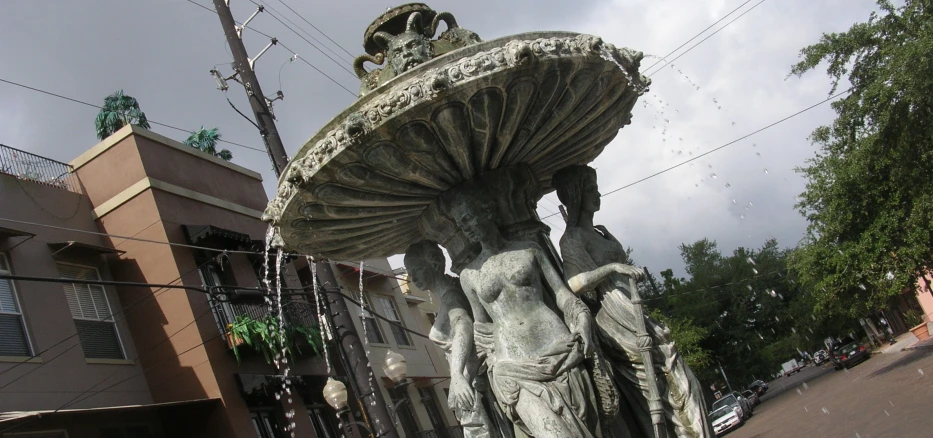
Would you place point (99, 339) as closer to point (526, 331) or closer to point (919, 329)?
point (526, 331)

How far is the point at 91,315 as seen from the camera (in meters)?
17.0

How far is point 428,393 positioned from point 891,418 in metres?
17.0

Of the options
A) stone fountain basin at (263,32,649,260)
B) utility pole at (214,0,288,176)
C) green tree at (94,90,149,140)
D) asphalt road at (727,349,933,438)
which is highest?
green tree at (94,90,149,140)

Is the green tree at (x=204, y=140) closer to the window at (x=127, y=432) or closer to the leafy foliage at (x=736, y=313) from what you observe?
the window at (x=127, y=432)

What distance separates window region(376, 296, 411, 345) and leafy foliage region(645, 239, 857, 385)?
711 inches

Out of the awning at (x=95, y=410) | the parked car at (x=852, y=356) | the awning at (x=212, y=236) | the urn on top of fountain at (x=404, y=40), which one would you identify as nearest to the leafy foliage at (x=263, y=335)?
the awning at (x=95, y=410)

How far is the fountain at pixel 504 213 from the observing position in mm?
5344

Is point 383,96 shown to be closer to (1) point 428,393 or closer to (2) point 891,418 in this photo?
(2) point 891,418

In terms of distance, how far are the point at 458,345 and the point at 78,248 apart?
13585mm

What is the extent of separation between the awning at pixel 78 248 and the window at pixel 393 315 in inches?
484

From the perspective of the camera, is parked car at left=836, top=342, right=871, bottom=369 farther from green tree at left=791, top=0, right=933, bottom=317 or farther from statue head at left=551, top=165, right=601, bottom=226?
statue head at left=551, top=165, right=601, bottom=226

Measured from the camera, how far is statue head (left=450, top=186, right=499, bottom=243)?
242 inches

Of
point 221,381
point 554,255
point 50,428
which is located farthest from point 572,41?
point 221,381

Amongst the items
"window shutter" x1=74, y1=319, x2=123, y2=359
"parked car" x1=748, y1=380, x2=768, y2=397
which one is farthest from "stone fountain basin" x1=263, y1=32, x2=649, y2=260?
"parked car" x1=748, y1=380, x2=768, y2=397
